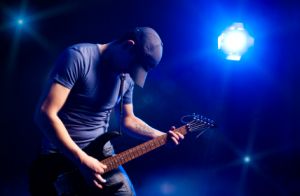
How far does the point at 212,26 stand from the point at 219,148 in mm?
1244

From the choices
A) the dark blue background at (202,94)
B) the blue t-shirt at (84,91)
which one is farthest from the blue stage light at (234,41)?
the blue t-shirt at (84,91)

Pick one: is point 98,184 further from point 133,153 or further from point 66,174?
point 133,153

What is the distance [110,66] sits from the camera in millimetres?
2062

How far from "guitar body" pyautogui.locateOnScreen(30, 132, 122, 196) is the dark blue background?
0.96 metres

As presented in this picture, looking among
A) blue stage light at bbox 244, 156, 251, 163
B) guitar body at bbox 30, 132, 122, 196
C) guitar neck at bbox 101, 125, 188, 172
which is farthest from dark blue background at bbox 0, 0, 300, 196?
guitar body at bbox 30, 132, 122, 196

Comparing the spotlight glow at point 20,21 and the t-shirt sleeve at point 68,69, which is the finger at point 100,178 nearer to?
the t-shirt sleeve at point 68,69

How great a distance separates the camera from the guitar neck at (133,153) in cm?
201

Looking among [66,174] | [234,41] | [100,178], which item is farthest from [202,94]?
[66,174]

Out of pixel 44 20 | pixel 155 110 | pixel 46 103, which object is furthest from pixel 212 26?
pixel 46 103

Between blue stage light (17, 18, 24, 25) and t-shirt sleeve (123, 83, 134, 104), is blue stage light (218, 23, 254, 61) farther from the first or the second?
blue stage light (17, 18, 24, 25)

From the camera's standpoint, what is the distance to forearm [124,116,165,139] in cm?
Answer: 243

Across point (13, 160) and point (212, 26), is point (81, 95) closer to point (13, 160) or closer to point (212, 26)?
point (13, 160)

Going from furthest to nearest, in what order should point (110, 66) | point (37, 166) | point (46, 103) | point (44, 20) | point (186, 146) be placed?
1. point (186, 146)
2. point (44, 20)
3. point (110, 66)
4. point (37, 166)
5. point (46, 103)

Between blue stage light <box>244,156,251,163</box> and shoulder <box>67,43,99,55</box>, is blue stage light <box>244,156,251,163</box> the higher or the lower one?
the lower one
